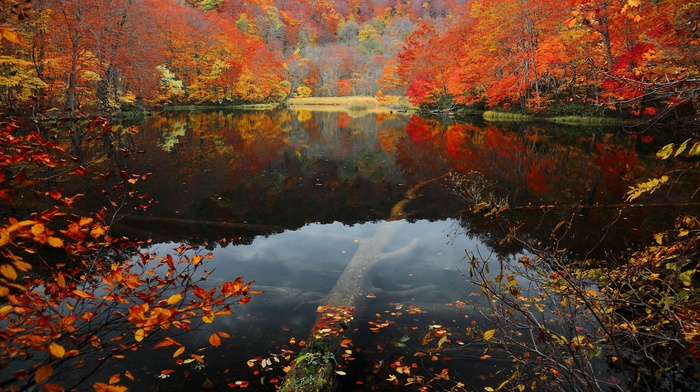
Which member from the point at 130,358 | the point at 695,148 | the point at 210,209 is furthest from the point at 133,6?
the point at 695,148

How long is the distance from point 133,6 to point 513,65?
31.2m

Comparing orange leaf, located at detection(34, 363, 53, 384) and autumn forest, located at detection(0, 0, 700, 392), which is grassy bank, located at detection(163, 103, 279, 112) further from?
orange leaf, located at detection(34, 363, 53, 384)

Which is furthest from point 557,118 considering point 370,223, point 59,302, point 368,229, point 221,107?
point 221,107

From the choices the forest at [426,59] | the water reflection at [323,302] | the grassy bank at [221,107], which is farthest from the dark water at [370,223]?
the grassy bank at [221,107]

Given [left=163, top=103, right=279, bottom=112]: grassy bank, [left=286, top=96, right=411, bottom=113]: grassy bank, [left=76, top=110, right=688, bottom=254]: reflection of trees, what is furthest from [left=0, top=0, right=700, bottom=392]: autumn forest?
[left=286, top=96, right=411, bottom=113]: grassy bank

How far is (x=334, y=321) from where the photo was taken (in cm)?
468

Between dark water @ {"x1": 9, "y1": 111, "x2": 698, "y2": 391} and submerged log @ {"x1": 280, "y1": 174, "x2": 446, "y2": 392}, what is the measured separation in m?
0.15

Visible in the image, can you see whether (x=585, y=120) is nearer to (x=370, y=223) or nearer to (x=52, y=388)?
(x=370, y=223)

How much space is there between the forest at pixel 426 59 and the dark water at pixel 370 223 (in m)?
2.59

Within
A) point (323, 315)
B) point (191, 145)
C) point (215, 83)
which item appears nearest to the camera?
point (323, 315)

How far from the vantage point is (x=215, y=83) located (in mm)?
48531

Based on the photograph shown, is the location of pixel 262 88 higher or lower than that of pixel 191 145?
higher

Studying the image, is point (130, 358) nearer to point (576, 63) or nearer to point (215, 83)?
point (576, 63)

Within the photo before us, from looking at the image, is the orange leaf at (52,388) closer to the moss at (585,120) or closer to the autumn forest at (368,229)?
the autumn forest at (368,229)
